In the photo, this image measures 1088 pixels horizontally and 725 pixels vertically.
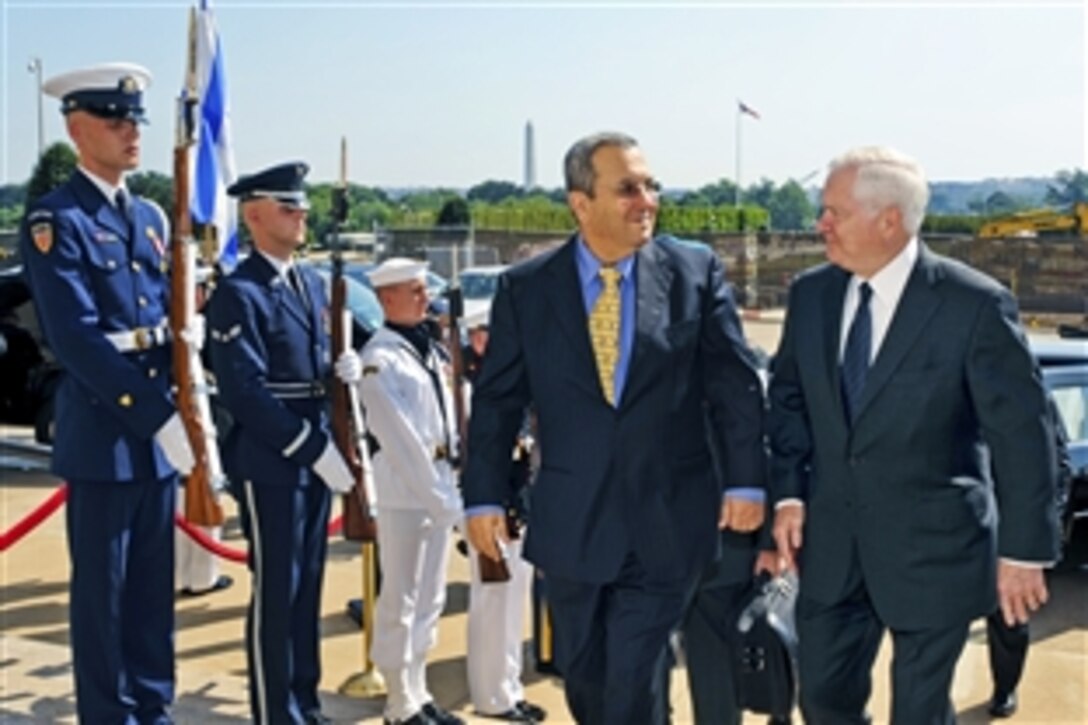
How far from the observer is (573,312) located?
3.85 metres

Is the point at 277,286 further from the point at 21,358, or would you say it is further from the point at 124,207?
the point at 21,358

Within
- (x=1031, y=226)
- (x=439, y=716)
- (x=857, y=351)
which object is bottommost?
(x=439, y=716)

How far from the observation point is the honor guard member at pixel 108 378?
14.0 ft

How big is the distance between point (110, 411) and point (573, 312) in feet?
5.08

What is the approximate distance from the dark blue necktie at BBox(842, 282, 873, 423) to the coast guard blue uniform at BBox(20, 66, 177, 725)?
2.01 meters

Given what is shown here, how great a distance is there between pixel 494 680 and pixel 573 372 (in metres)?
2.09

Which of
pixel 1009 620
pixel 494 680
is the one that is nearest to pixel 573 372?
pixel 1009 620

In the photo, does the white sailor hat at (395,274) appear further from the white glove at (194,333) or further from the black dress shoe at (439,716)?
the black dress shoe at (439,716)

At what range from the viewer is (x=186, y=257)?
464cm

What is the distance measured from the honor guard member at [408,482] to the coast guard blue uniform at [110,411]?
93 centimetres

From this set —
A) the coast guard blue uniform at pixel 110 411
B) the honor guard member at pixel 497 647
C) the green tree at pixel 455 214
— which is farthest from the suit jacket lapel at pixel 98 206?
Answer: the green tree at pixel 455 214

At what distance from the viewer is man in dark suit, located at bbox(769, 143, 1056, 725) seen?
3.54 m

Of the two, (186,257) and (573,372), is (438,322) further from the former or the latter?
(573,372)

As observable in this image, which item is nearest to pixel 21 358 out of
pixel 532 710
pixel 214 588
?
pixel 214 588
